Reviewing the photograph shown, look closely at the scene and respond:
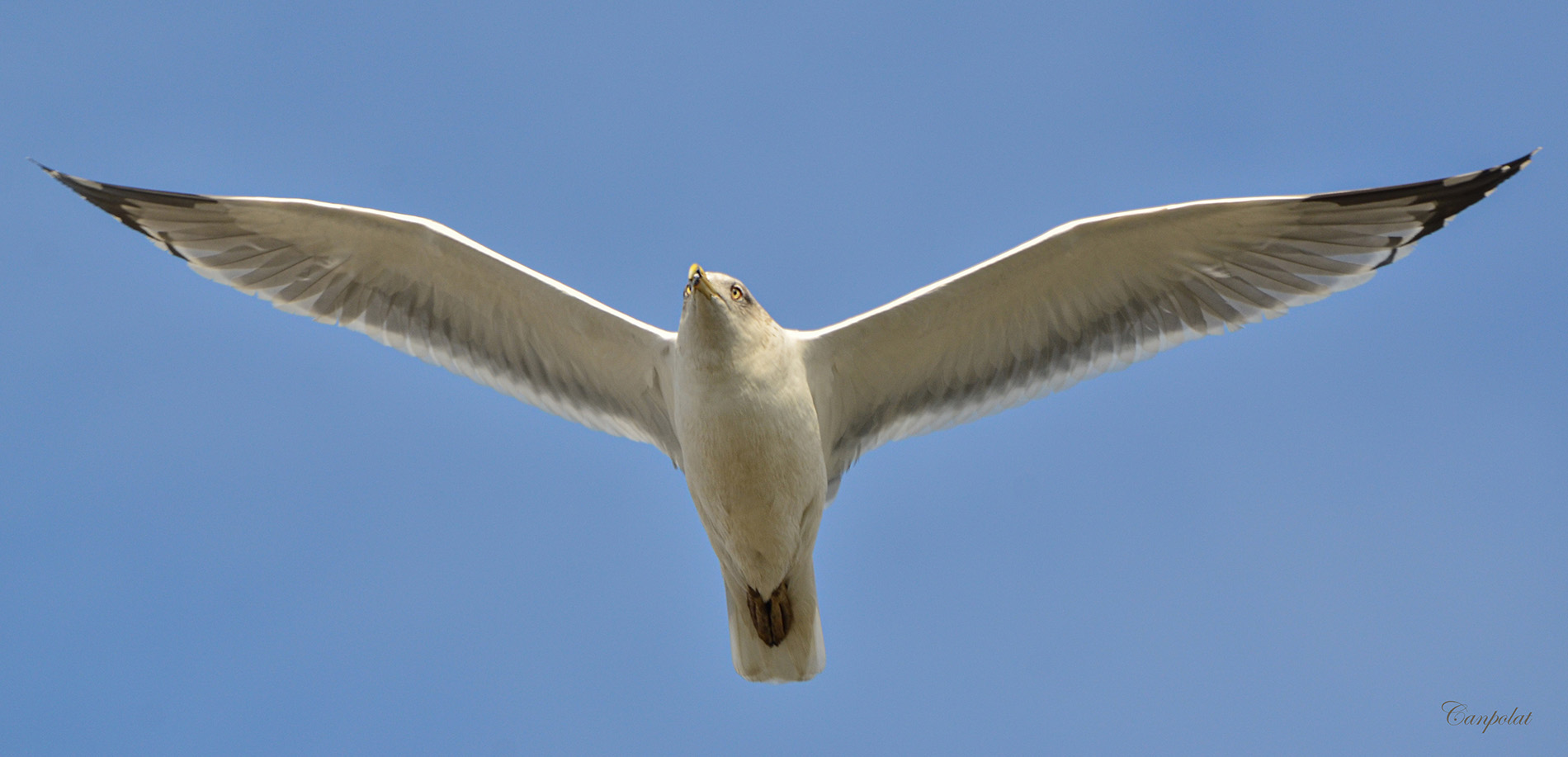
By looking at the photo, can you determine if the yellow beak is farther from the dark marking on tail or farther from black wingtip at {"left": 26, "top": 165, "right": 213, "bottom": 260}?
black wingtip at {"left": 26, "top": 165, "right": 213, "bottom": 260}

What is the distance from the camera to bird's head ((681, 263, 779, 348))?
6.86 metres

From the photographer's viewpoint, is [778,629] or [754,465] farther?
[778,629]

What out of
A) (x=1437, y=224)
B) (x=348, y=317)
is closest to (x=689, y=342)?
(x=348, y=317)

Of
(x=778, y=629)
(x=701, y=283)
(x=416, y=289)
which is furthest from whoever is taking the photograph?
(x=416, y=289)

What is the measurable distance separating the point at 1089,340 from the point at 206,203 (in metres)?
5.73

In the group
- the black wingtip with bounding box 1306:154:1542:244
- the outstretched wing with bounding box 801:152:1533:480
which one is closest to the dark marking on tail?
the outstretched wing with bounding box 801:152:1533:480

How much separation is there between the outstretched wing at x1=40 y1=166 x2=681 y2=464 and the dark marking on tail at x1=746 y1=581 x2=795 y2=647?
1137 mm

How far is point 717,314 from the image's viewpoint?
6.87 m

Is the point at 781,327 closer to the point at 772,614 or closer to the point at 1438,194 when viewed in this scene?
the point at 772,614

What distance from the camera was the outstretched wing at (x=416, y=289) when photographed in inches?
305

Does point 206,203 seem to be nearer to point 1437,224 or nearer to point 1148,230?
point 1148,230

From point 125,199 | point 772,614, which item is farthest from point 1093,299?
point 125,199

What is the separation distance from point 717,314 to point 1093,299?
2535 millimetres

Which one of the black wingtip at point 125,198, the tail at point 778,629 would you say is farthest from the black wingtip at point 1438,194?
the black wingtip at point 125,198
